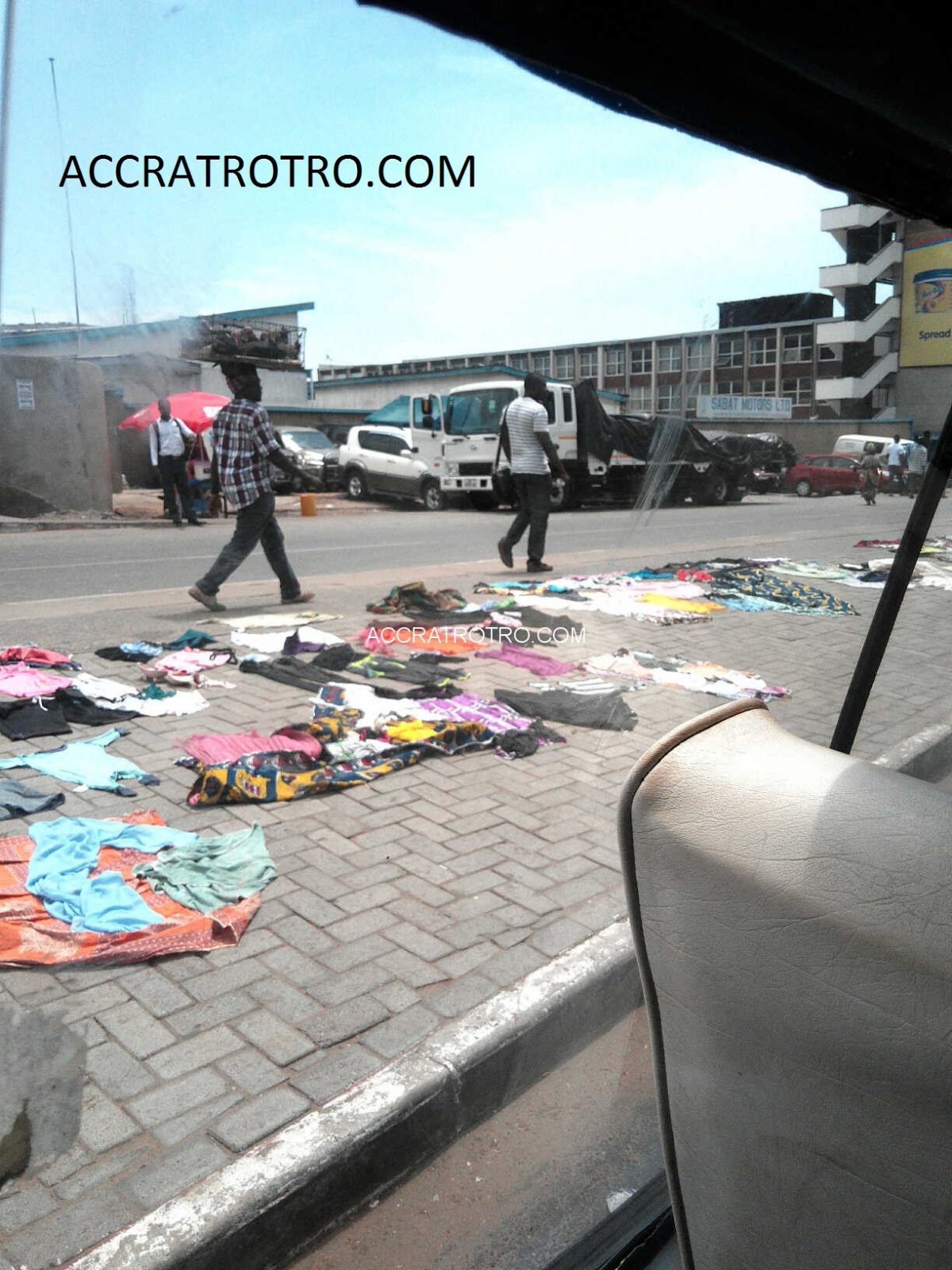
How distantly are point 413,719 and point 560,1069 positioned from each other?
225 cm

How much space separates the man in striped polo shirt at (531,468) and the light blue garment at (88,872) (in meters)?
4.57

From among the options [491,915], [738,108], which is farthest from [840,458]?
[491,915]

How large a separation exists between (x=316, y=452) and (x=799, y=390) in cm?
1901

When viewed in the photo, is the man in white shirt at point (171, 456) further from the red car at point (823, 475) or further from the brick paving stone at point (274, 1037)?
the red car at point (823, 475)

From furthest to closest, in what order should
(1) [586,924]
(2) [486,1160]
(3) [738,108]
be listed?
(1) [586,924]
(2) [486,1160]
(3) [738,108]

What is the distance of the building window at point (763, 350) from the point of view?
6.56 ft

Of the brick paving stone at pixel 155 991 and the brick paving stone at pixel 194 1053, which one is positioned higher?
the brick paving stone at pixel 155 991

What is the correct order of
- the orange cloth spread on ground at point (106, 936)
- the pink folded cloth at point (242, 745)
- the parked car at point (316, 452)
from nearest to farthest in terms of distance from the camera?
the orange cloth spread on ground at point (106, 936), the pink folded cloth at point (242, 745), the parked car at point (316, 452)

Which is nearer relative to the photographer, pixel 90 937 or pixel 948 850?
pixel 948 850

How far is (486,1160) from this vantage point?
2162mm

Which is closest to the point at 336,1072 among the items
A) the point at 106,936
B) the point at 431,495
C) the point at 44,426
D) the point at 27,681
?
the point at 106,936

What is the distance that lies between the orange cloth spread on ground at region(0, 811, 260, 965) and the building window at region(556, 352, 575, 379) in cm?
171

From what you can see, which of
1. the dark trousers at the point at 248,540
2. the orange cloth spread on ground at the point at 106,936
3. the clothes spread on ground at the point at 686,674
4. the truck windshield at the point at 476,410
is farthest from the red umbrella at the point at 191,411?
the truck windshield at the point at 476,410

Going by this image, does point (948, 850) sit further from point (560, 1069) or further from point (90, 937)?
point (90, 937)
